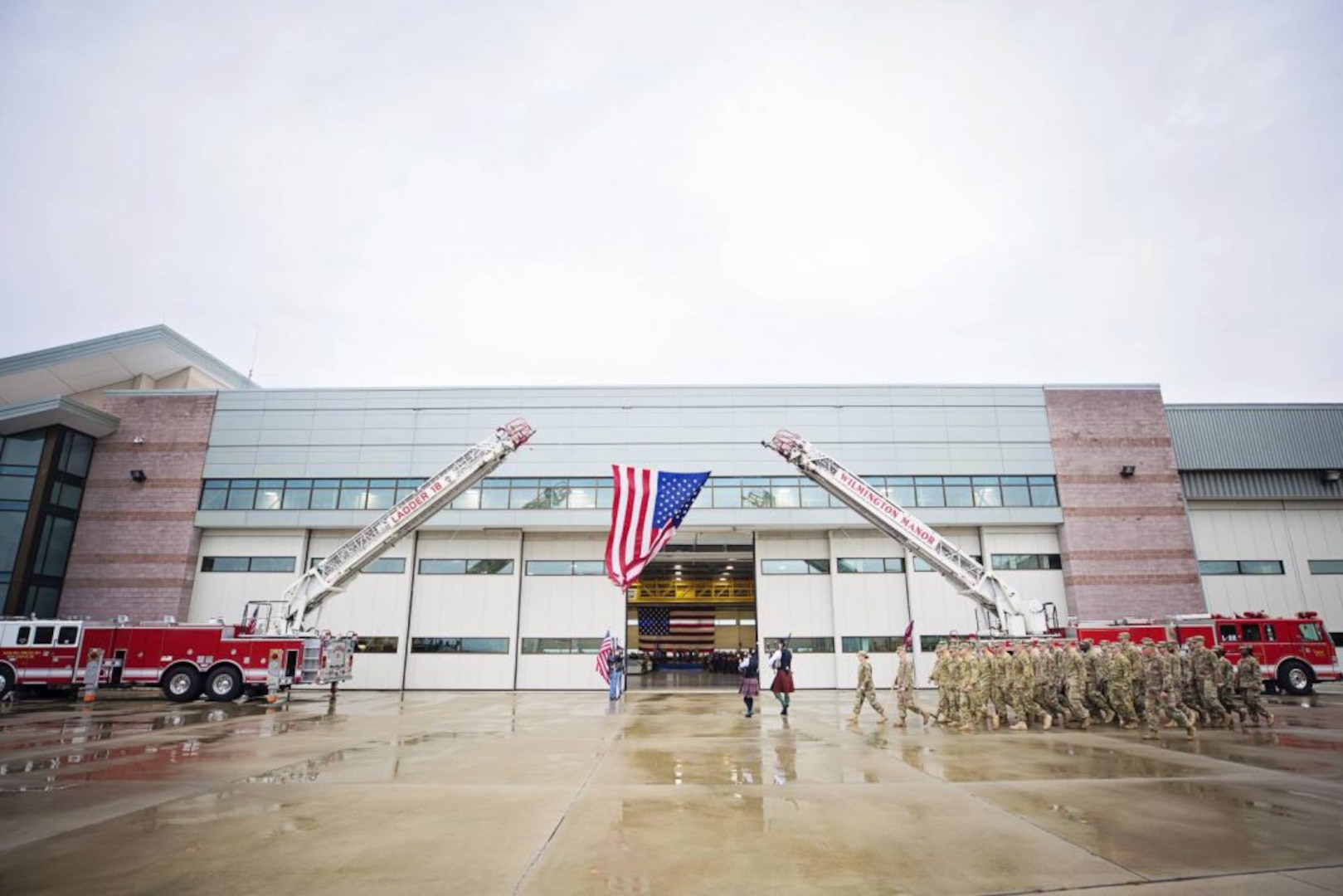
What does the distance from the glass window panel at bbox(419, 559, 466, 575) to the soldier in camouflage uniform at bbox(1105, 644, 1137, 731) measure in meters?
22.9

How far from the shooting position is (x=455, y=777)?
9023mm

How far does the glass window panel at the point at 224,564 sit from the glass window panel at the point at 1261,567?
1652 inches

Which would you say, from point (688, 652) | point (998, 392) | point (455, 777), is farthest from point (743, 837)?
point (688, 652)

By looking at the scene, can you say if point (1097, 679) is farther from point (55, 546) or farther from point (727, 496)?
point (55, 546)

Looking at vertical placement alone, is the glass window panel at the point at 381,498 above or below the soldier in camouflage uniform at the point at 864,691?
above

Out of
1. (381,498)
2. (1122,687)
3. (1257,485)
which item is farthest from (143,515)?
(1257,485)

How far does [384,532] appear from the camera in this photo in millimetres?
22734

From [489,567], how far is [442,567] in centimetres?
199

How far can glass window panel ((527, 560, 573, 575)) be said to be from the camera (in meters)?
28.7

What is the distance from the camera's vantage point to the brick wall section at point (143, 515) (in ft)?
91.1

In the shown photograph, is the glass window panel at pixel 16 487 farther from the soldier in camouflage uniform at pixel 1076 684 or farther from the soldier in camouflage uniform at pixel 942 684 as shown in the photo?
the soldier in camouflage uniform at pixel 1076 684

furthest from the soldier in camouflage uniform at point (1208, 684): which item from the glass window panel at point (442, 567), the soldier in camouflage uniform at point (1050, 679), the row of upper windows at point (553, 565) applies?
the glass window panel at point (442, 567)

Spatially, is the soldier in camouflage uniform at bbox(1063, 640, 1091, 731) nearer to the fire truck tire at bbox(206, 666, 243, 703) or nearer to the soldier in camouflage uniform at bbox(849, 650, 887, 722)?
the soldier in camouflage uniform at bbox(849, 650, 887, 722)

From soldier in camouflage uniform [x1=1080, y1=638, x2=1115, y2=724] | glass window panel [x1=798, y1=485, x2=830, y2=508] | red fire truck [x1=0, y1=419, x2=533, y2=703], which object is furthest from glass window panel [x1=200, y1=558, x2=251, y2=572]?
soldier in camouflage uniform [x1=1080, y1=638, x2=1115, y2=724]
